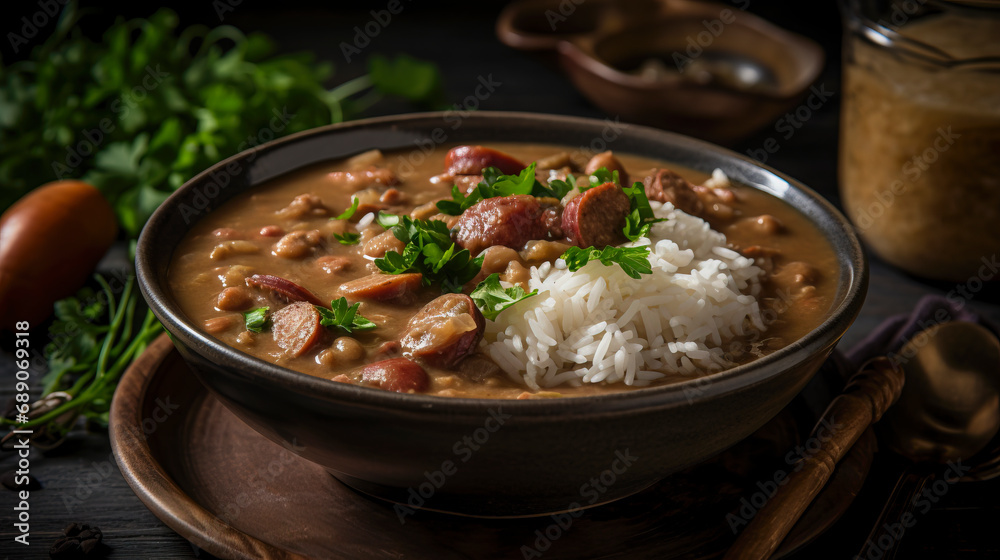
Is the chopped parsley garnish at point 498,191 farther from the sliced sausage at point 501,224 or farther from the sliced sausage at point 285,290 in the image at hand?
the sliced sausage at point 285,290

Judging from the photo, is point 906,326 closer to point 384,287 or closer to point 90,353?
point 384,287

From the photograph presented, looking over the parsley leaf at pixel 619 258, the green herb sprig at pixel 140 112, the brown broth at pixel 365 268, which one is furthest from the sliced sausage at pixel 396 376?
the green herb sprig at pixel 140 112

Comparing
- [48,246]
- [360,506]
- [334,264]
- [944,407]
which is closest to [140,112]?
[48,246]

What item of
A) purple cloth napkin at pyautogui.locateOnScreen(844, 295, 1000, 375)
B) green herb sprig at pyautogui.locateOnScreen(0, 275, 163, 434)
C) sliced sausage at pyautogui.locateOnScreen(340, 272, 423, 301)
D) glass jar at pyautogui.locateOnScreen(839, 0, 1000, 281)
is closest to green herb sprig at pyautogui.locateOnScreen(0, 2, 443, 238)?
green herb sprig at pyautogui.locateOnScreen(0, 275, 163, 434)

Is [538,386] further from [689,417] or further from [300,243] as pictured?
[300,243]

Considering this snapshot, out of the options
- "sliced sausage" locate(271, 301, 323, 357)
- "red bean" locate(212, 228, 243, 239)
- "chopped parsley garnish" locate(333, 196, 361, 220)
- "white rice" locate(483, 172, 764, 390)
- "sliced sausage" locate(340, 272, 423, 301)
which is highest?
"sliced sausage" locate(271, 301, 323, 357)

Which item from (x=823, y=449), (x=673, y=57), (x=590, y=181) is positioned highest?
(x=590, y=181)

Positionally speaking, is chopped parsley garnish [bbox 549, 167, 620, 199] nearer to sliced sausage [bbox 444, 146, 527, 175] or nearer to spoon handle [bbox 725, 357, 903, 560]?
sliced sausage [bbox 444, 146, 527, 175]
